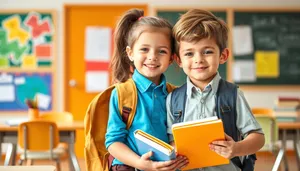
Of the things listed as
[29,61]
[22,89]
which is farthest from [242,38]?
[22,89]

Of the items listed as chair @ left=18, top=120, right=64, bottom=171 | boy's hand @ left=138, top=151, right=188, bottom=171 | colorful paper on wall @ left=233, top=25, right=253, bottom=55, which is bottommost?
chair @ left=18, top=120, right=64, bottom=171

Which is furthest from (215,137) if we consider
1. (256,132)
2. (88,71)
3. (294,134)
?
(88,71)

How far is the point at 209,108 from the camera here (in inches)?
64.9

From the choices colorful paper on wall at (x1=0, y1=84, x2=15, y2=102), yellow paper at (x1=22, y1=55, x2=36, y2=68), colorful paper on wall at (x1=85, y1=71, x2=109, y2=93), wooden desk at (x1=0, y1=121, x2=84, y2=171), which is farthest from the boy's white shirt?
colorful paper on wall at (x1=0, y1=84, x2=15, y2=102)

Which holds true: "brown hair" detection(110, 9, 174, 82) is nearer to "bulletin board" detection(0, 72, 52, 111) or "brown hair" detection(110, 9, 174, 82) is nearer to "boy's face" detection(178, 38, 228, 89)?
"boy's face" detection(178, 38, 228, 89)

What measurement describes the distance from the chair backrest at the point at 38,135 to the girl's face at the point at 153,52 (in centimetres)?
247

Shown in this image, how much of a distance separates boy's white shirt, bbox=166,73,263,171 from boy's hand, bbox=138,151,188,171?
0.15 meters

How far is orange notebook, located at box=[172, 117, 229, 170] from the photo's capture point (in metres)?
1.48

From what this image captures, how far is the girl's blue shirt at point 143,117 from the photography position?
66.5 inches

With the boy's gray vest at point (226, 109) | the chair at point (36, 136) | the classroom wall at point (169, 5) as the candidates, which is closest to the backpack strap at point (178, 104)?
the boy's gray vest at point (226, 109)

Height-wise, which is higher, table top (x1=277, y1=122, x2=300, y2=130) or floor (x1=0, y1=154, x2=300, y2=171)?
table top (x1=277, y1=122, x2=300, y2=130)

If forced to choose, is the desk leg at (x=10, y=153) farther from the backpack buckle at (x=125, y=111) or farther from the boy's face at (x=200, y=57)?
the boy's face at (x=200, y=57)

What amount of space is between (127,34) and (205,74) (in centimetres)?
38

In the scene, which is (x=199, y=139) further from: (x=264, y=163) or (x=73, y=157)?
(x=264, y=163)
